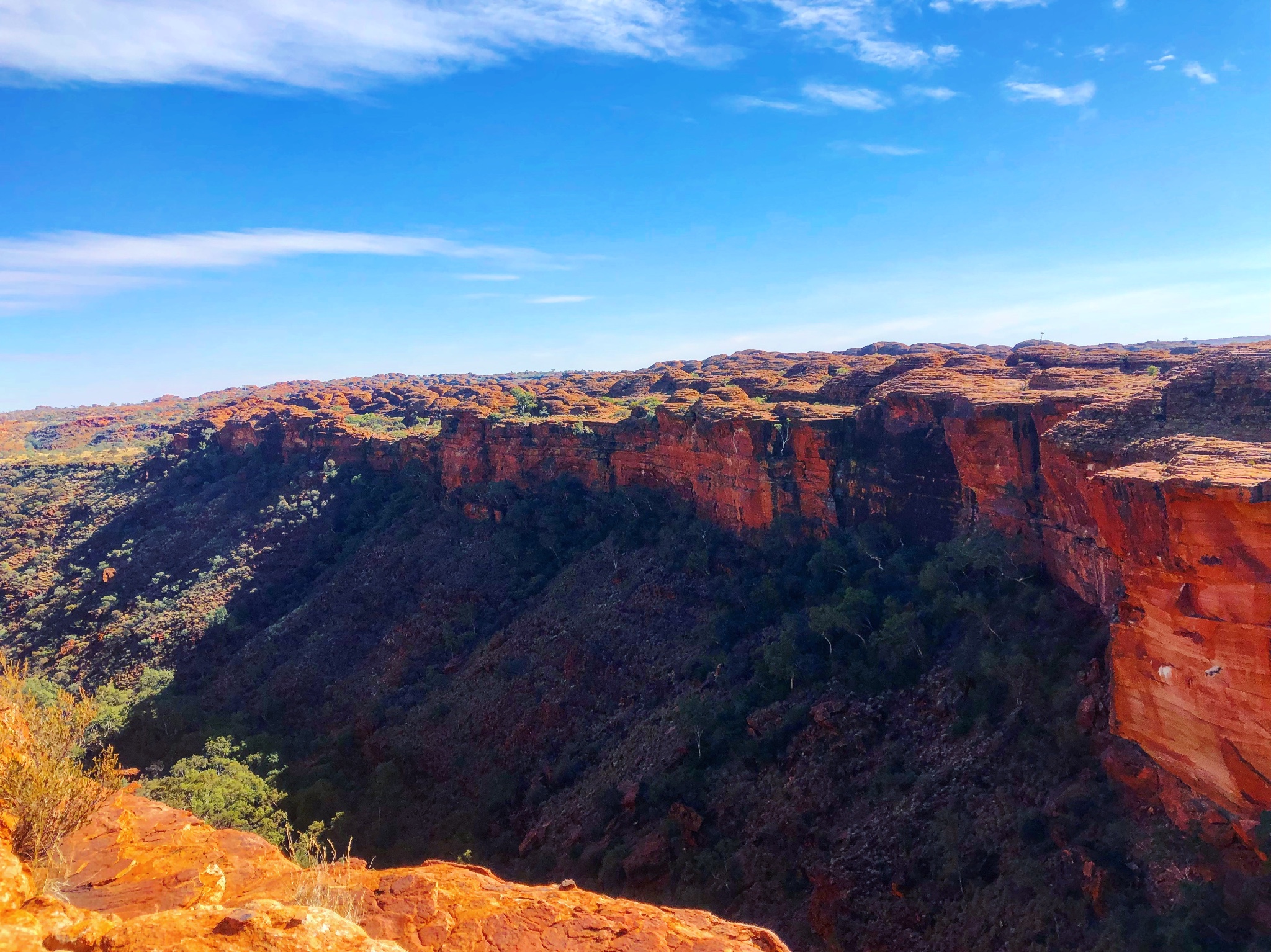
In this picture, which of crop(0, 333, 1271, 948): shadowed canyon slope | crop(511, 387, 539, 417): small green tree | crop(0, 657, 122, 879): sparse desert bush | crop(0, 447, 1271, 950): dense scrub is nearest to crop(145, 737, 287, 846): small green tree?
crop(0, 447, 1271, 950): dense scrub

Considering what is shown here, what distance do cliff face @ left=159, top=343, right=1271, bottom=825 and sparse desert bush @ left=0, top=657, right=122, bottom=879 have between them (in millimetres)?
19097

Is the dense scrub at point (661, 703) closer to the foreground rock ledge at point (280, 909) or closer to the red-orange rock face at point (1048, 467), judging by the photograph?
the red-orange rock face at point (1048, 467)

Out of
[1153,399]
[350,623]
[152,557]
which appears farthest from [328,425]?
[1153,399]

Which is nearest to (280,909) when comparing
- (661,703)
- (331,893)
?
(331,893)

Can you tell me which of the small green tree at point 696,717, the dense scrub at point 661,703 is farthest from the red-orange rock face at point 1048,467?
the small green tree at point 696,717

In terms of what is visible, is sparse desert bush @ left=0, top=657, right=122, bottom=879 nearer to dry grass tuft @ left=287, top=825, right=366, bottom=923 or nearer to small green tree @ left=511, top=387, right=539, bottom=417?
dry grass tuft @ left=287, top=825, right=366, bottom=923

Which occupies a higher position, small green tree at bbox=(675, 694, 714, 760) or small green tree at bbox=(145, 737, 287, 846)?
small green tree at bbox=(675, 694, 714, 760)

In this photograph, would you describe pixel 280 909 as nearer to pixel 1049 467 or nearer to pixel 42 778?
pixel 42 778

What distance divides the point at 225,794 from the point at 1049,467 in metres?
30.7

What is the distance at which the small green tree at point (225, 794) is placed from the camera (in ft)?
75.8

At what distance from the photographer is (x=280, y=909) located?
6.93 meters

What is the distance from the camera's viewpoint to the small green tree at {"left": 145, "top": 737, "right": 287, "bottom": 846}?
75.8 feet

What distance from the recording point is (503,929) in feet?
26.7

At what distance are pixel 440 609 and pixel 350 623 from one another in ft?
19.4
